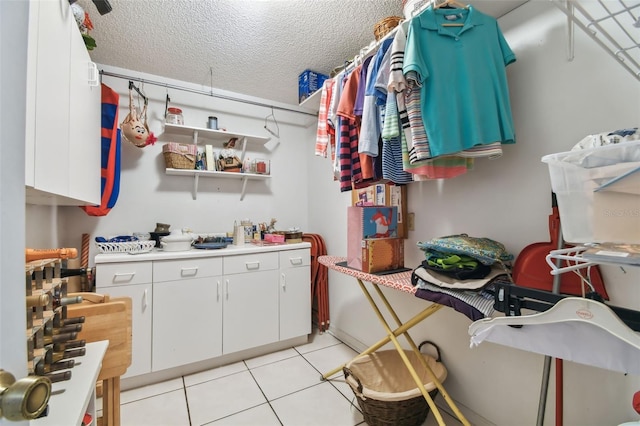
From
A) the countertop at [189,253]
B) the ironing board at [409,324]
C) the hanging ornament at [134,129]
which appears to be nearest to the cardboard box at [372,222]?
the ironing board at [409,324]

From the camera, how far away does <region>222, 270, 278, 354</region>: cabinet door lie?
2.24 m

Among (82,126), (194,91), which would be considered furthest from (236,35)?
(82,126)

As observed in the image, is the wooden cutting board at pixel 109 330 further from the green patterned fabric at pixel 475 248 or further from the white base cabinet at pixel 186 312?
the green patterned fabric at pixel 475 248

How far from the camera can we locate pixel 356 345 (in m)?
2.44

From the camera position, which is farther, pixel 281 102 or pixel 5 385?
pixel 281 102

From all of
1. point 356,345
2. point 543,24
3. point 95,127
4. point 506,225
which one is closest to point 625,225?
point 506,225

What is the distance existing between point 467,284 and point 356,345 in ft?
5.33

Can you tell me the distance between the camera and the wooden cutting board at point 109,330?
1.06m

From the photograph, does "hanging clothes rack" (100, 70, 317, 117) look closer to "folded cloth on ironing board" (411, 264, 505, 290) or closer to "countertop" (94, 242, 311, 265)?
"countertop" (94, 242, 311, 265)

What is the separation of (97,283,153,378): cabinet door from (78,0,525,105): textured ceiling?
179 centimetres

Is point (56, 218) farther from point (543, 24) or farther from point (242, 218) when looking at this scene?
point (543, 24)

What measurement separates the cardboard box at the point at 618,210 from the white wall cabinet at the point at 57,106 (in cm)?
136

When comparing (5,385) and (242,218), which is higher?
(242,218)

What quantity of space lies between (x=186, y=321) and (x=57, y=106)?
1.66 meters
